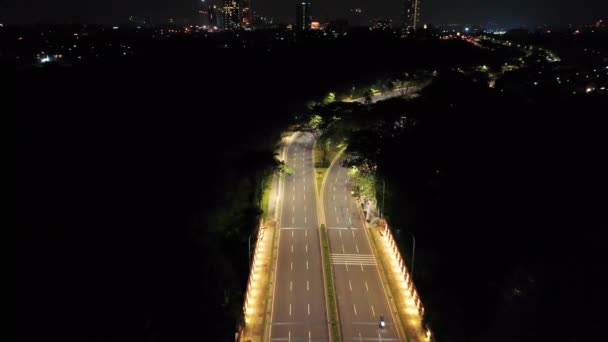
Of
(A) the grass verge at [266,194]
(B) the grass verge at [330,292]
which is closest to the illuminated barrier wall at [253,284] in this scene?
(B) the grass verge at [330,292]

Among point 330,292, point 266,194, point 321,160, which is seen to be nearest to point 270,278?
point 330,292

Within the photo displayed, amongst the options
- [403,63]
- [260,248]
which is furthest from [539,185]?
[403,63]

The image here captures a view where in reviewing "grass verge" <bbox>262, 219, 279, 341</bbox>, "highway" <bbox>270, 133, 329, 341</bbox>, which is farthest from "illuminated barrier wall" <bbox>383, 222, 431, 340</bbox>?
"grass verge" <bbox>262, 219, 279, 341</bbox>

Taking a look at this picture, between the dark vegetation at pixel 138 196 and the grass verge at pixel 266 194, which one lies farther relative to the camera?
the grass verge at pixel 266 194

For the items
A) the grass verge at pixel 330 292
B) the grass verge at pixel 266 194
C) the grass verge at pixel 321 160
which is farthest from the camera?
the grass verge at pixel 321 160

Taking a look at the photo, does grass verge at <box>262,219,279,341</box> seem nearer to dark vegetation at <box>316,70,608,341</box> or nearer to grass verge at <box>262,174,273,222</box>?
grass verge at <box>262,174,273,222</box>

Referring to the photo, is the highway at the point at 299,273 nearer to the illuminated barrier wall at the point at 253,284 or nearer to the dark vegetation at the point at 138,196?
the illuminated barrier wall at the point at 253,284

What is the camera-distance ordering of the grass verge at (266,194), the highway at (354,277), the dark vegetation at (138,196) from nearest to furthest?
the highway at (354,277)
the dark vegetation at (138,196)
the grass verge at (266,194)
